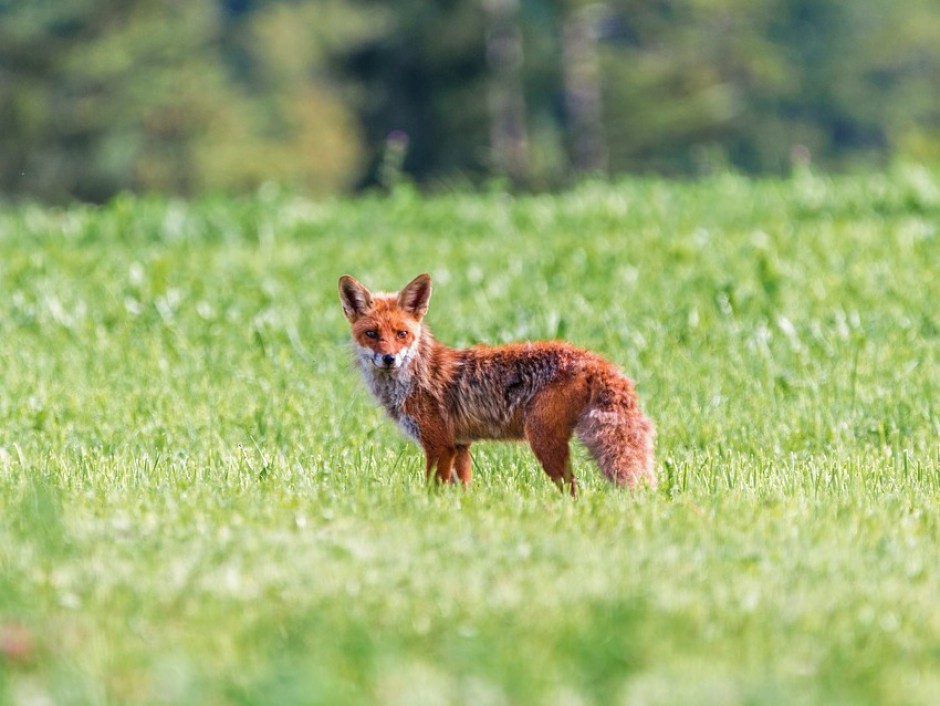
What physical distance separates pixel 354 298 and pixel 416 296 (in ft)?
0.97

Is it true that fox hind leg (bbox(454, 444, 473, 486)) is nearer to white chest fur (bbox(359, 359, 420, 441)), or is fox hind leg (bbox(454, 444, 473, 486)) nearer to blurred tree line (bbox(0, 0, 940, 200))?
white chest fur (bbox(359, 359, 420, 441))

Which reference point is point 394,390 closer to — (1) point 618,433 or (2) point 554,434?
(2) point 554,434

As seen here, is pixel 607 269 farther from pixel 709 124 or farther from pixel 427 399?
pixel 709 124

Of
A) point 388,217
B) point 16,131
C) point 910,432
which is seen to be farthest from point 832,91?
point 910,432

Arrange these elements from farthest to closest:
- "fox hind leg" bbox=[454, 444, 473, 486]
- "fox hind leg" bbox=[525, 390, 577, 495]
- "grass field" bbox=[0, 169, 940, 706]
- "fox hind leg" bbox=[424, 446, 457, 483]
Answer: "fox hind leg" bbox=[454, 444, 473, 486]
"fox hind leg" bbox=[424, 446, 457, 483]
"fox hind leg" bbox=[525, 390, 577, 495]
"grass field" bbox=[0, 169, 940, 706]

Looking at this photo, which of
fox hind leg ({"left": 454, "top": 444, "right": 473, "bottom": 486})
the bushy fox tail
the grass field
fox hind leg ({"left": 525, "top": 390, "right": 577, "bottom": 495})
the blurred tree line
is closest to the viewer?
the grass field

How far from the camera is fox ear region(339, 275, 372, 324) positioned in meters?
7.13

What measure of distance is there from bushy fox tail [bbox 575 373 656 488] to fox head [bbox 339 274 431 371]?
930 mm

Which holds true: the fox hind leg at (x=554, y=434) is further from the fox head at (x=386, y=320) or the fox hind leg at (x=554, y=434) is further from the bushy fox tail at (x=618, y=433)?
the fox head at (x=386, y=320)

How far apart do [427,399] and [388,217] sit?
9.39 m

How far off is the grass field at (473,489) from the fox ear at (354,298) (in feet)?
2.30

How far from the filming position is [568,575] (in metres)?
5.12

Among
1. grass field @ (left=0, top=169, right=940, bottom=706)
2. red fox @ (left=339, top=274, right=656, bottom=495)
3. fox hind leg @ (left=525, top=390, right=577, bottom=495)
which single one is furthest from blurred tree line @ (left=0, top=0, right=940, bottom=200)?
fox hind leg @ (left=525, top=390, right=577, bottom=495)

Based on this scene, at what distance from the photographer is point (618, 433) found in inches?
254
